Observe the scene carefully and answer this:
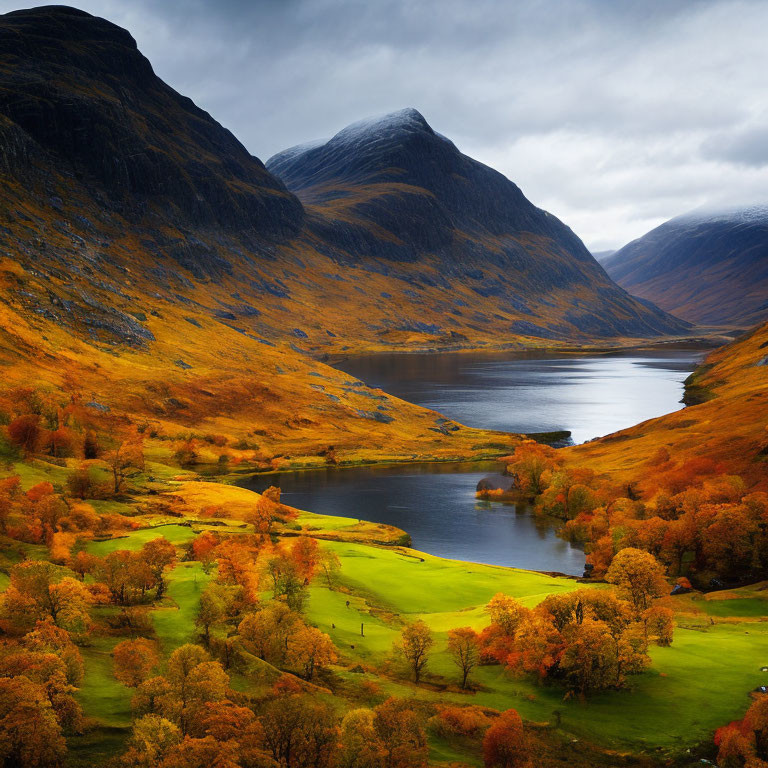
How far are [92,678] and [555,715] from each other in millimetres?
28517

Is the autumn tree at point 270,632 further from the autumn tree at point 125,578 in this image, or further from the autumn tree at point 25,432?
the autumn tree at point 25,432

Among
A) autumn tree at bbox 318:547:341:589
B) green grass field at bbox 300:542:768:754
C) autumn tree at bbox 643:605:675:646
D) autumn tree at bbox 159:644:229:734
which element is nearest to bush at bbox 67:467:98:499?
autumn tree at bbox 318:547:341:589

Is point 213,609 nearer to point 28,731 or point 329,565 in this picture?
point 28,731

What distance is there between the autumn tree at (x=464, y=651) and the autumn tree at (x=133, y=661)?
19.7 metres

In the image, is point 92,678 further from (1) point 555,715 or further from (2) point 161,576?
(1) point 555,715

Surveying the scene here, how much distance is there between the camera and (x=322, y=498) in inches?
4392

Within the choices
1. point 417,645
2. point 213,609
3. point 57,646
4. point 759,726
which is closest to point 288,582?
point 213,609

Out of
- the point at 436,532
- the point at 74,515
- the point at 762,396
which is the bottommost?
the point at 436,532

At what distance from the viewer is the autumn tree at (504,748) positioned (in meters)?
32.9

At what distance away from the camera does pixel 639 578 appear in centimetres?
5634

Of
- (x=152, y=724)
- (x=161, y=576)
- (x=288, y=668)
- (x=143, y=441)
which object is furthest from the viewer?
(x=143, y=441)

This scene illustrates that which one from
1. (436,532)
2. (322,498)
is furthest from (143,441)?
(436,532)

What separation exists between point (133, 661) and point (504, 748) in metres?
22.7

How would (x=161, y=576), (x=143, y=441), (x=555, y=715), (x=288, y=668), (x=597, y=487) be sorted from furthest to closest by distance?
(x=143, y=441) < (x=597, y=487) < (x=161, y=576) < (x=288, y=668) < (x=555, y=715)
